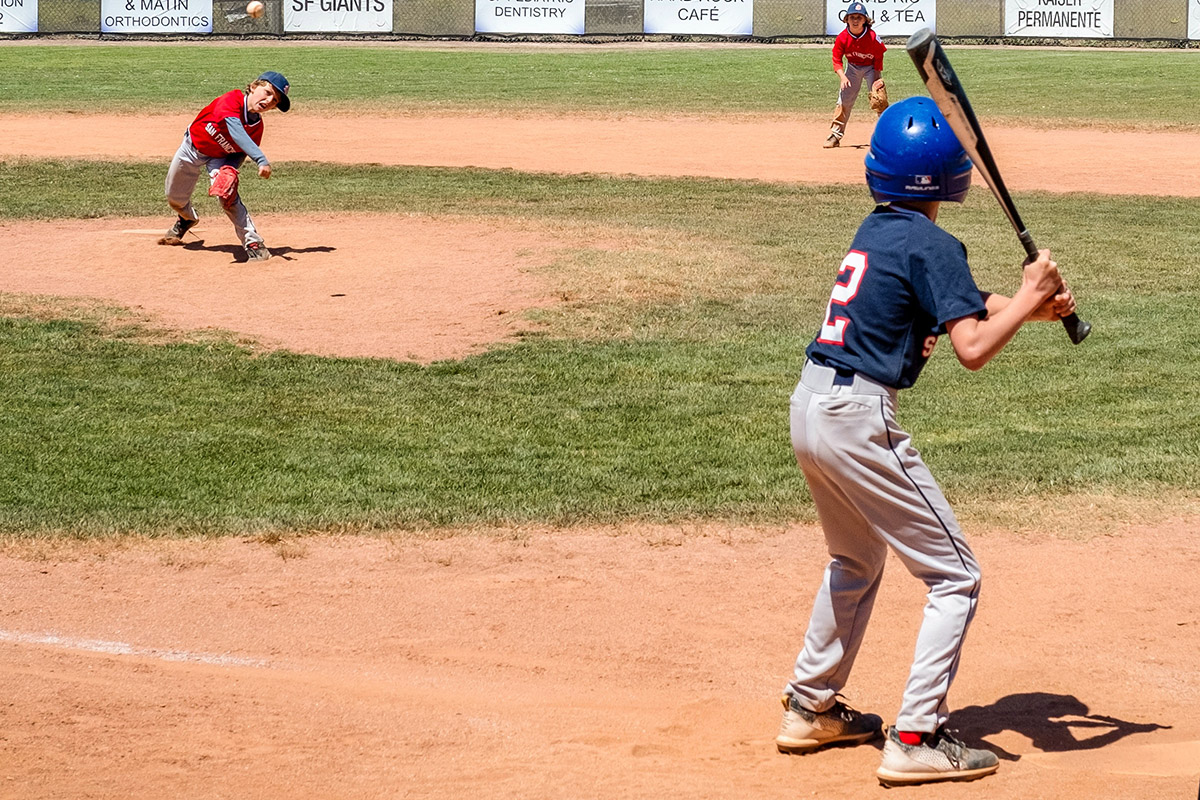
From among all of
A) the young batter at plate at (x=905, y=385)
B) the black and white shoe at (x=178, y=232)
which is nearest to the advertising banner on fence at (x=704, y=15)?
the black and white shoe at (x=178, y=232)

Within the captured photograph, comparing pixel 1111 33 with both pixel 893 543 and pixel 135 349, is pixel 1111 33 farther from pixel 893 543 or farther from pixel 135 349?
pixel 893 543

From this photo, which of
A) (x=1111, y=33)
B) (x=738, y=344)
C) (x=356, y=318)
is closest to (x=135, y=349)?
(x=356, y=318)

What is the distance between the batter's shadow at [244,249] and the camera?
1257 centimetres

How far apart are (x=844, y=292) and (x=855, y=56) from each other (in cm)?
1643

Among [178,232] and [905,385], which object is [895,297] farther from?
[178,232]

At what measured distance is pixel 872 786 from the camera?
425 centimetres

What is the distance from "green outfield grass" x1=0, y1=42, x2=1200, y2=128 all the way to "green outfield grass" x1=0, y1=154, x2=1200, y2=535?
12.4 m

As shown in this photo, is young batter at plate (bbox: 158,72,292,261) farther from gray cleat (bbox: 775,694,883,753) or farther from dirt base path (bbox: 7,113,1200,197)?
gray cleat (bbox: 775,694,883,753)

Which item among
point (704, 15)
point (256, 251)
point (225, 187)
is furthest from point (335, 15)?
point (225, 187)

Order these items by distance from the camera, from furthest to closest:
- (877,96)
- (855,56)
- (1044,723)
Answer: (877,96), (855,56), (1044,723)

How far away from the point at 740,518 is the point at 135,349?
528cm

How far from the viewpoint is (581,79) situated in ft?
96.3

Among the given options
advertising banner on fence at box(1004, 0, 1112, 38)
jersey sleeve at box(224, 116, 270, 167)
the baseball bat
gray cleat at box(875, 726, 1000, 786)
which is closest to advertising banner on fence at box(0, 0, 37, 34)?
advertising banner on fence at box(1004, 0, 1112, 38)

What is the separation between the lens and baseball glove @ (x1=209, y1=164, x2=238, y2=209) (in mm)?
11930
